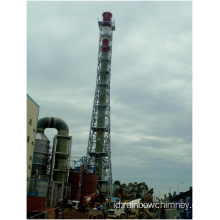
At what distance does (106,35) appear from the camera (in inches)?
2298

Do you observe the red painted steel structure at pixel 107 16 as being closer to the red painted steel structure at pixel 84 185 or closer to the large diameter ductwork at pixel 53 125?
the large diameter ductwork at pixel 53 125

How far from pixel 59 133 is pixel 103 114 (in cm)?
1199

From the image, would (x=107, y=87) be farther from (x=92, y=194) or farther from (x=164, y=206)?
(x=164, y=206)

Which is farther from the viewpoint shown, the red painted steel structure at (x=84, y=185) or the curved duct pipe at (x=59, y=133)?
the curved duct pipe at (x=59, y=133)

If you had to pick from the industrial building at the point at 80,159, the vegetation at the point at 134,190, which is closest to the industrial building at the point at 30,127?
the industrial building at the point at 80,159

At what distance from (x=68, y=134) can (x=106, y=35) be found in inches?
1067

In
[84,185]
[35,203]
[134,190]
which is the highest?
[84,185]

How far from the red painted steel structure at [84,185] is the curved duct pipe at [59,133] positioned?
2442mm

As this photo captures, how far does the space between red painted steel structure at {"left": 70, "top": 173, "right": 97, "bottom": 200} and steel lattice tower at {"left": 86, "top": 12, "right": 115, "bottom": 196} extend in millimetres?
4918

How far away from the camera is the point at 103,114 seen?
54.1m

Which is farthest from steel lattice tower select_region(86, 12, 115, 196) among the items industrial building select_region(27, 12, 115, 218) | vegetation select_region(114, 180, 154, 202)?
vegetation select_region(114, 180, 154, 202)

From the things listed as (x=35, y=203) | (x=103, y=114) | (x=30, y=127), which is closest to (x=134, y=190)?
(x=103, y=114)

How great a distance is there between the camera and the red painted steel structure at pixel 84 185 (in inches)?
1675

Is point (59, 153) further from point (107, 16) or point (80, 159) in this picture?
point (107, 16)
